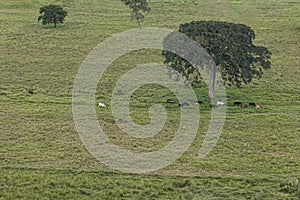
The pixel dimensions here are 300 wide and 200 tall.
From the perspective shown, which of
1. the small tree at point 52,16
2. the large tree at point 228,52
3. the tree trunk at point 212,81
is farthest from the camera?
the small tree at point 52,16

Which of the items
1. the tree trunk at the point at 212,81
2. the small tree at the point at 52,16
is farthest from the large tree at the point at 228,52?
the small tree at the point at 52,16

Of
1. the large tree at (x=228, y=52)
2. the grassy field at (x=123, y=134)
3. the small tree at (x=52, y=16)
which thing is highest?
the large tree at (x=228, y=52)

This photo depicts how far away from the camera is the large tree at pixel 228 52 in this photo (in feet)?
104

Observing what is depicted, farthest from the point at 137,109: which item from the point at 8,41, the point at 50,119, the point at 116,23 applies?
the point at 116,23

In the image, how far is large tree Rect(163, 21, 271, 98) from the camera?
104ft

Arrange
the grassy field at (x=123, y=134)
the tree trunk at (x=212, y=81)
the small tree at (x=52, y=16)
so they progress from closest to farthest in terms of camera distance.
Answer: the grassy field at (x=123, y=134)
the tree trunk at (x=212, y=81)
the small tree at (x=52, y=16)

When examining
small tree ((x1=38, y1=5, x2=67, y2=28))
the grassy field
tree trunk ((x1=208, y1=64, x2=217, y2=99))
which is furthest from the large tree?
small tree ((x1=38, y1=5, x2=67, y2=28))

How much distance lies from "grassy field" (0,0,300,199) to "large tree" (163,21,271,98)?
2.22 metres

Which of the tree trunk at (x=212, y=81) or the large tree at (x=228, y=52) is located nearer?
the large tree at (x=228, y=52)

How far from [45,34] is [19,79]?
51.9 feet

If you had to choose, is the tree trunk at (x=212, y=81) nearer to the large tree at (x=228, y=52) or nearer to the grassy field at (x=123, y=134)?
the large tree at (x=228, y=52)

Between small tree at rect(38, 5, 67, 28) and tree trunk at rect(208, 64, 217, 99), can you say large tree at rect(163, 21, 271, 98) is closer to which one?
tree trunk at rect(208, 64, 217, 99)

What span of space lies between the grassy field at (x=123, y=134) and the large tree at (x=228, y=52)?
2218mm

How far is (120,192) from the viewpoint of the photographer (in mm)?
21031
